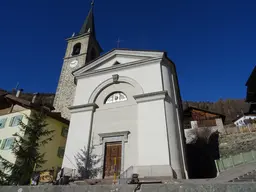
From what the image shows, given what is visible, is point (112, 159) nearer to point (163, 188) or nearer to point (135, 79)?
point (135, 79)

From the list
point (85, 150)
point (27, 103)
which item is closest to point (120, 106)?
point (85, 150)

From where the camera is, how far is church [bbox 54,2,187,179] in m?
10.2

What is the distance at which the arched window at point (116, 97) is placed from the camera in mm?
12959

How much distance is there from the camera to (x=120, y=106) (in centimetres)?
1253

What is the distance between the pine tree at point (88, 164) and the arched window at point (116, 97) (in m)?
3.50

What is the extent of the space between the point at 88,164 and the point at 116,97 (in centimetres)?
485

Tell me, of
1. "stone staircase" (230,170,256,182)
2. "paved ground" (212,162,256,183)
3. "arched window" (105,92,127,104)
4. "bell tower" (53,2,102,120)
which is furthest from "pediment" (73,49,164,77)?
"bell tower" (53,2,102,120)

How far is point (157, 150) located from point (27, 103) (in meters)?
14.1

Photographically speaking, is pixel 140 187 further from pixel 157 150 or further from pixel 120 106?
pixel 120 106

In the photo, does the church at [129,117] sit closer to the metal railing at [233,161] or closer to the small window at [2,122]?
the metal railing at [233,161]

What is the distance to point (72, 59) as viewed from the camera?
3155 centimetres

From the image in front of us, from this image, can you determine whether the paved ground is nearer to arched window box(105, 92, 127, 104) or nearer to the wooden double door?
the wooden double door

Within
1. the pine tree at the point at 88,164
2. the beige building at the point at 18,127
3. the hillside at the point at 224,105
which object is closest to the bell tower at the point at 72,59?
the beige building at the point at 18,127

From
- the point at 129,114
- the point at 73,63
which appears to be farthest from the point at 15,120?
the point at 73,63
